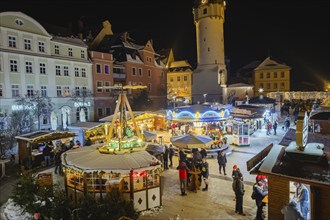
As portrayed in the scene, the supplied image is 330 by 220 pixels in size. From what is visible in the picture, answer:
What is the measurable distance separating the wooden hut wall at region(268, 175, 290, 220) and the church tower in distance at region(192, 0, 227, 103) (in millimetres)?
35727

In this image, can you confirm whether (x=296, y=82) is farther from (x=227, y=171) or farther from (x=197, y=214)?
(x=197, y=214)

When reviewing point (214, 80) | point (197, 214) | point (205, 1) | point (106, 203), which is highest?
point (205, 1)

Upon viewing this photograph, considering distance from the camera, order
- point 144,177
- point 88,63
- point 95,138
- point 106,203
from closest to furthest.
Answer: point 106,203, point 144,177, point 95,138, point 88,63

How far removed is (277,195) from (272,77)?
52209 millimetres

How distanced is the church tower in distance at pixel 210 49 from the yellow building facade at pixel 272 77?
42.7 ft

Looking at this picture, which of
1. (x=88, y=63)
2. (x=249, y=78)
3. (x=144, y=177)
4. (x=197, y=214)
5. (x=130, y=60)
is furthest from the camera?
(x=249, y=78)

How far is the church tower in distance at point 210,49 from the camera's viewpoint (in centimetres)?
4212

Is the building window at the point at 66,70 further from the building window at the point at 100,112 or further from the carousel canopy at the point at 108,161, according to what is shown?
the carousel canopy at the point at 108,161

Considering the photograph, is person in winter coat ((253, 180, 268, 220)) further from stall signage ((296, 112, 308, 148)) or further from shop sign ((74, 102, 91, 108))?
shop sign ((74, 102, 91, 108))

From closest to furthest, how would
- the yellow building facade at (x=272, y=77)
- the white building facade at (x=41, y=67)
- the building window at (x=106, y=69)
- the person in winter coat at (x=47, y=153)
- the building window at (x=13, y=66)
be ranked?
the person in winter coat at (x=47, y=153) → the white building facade at (x=41, y=67) → the building window at (x=13, y=66) → the building window at (x=106, y=69) → the yellow building facade at (x=272, y=77)

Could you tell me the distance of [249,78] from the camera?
59.3m

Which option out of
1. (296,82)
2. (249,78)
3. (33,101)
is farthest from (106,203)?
(296,82)

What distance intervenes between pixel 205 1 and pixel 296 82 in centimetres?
3519

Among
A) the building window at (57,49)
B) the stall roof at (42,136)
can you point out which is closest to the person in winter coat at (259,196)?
the stall roof at (42,136)
